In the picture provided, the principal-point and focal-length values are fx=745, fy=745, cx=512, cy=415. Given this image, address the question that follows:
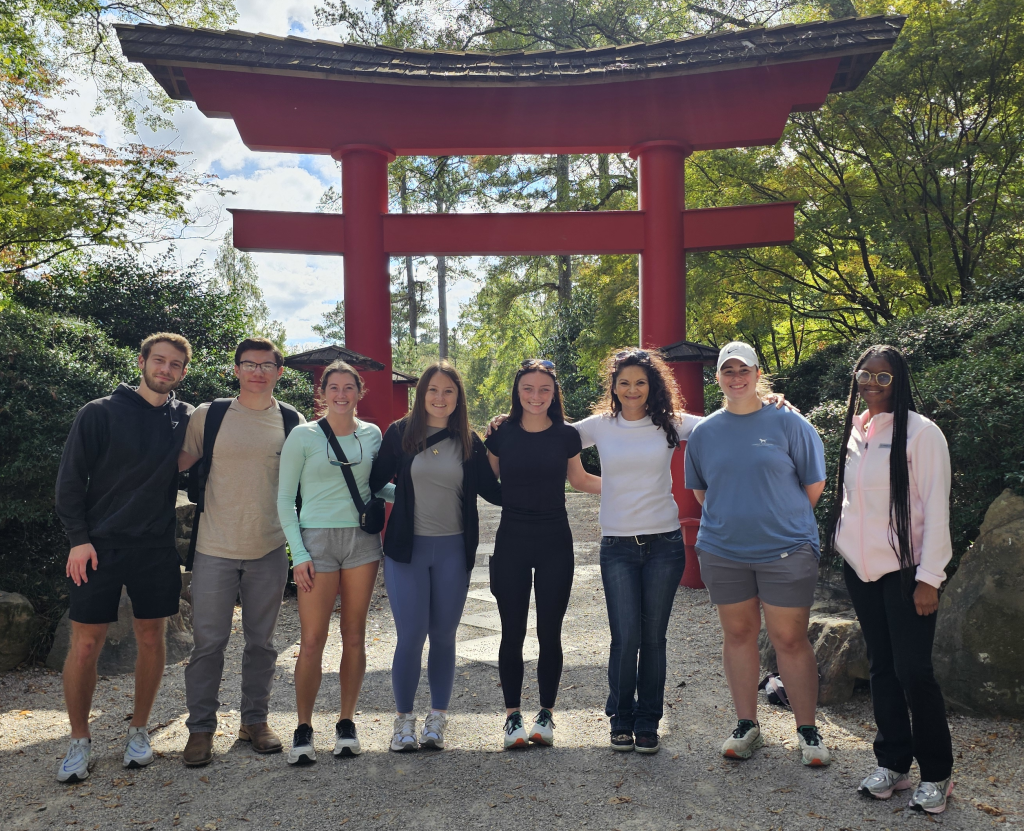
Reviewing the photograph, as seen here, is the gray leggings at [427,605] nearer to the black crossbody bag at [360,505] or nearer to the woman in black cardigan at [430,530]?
the woman in black cardigan at [430,530]

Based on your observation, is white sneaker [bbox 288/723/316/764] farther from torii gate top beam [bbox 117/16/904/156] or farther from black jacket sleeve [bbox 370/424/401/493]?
torii gate top beam [bbox 117/16/904/156]

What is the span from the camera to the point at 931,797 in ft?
9.01

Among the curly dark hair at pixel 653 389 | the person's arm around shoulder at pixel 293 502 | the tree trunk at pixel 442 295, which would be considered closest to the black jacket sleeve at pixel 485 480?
the curly dark hair at pixel 653 389

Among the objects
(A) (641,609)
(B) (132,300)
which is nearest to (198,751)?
(A) (641,609)

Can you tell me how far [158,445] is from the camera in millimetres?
3371

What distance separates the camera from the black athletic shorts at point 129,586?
10.6 feet

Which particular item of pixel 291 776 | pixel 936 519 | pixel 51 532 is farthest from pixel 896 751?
pixel 51 532

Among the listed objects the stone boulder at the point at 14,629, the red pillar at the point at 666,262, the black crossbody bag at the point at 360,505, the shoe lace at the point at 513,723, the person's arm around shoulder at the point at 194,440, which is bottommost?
the shoe lace at the point at 513,723

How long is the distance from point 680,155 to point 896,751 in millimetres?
5582

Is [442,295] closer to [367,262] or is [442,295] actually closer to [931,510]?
[367,262]

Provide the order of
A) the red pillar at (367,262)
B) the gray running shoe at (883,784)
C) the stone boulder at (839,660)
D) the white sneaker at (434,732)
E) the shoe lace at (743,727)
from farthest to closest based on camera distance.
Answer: the red pillar at (367,262) < the stone boulder at (839,660) < the white sneaker at (434,732) < the shoe lace at (743,727) < the gray running shoe at (883,784)

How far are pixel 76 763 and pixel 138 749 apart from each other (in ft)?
0.78

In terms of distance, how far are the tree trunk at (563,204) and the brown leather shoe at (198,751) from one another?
15362mm

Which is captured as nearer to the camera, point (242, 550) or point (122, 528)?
point (122, 528)
